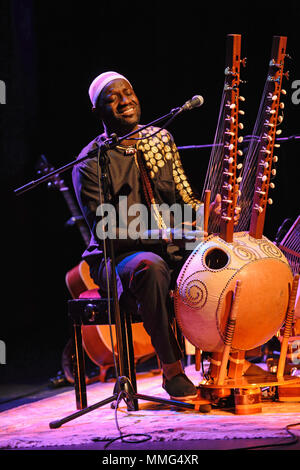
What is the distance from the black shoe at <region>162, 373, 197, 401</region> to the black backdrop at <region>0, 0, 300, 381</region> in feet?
7.35

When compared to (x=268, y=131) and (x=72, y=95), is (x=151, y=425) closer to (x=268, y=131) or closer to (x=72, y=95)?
(x=268, y=131)

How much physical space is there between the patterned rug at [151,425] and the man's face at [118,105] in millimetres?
1625

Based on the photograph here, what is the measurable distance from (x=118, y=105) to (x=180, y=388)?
64.8 inches

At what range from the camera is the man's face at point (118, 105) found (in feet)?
10.7

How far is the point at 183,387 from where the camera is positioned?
2.80 meters

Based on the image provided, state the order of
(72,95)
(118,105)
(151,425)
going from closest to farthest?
(151,425), (118,105), (72,95)

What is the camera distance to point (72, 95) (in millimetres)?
5824

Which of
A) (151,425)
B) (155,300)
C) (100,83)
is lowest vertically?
(151,425)

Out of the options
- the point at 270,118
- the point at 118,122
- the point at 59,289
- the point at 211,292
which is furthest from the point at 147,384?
the point at 59,289

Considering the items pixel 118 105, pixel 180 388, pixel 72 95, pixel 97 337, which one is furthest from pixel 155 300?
pixel 72 95

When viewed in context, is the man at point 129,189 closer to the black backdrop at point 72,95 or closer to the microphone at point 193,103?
the microphone at point 193,103

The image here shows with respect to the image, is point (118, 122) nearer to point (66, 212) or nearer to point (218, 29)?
point (218, 29)

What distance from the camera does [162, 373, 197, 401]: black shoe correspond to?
9.14 feet

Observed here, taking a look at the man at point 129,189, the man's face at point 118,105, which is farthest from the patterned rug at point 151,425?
the man's face at point 118,105
